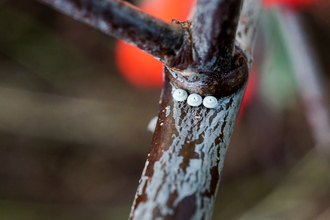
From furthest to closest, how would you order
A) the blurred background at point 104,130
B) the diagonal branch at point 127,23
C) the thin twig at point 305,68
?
1. the blurred background at point 104,130
2. the thin twig at point 305,68
3. the diagonal branch at point 127,23

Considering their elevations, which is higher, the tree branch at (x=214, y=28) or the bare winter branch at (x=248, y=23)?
the bare winter branch at (x=248, y=23)

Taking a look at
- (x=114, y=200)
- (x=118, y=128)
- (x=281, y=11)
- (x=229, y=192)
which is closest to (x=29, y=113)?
(x=118, y=128)

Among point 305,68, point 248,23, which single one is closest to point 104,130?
point 305,68

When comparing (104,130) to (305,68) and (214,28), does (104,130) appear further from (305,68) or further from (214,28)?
(214,28)

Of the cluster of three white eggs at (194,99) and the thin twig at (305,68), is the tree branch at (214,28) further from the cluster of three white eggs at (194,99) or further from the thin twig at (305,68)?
the thin twig at (305,68)

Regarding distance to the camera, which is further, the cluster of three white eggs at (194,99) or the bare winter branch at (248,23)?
the bare winter branch at (248,23)

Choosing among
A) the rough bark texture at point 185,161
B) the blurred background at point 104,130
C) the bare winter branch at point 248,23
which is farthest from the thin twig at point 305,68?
the rough bark texture at point 185,161

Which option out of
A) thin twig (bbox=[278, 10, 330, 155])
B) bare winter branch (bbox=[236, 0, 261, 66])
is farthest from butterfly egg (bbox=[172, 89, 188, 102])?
thin twig (bbox=[278, 10, 330, 155])

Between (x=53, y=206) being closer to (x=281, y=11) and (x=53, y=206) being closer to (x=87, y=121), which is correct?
(x=87, y=121)

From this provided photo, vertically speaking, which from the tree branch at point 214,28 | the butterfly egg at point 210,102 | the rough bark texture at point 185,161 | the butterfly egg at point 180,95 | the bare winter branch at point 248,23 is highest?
the bare winter branch at point 248,23
